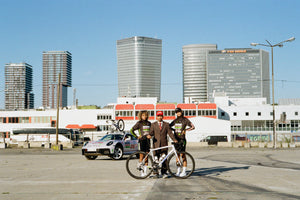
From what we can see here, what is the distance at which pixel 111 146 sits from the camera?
1617 centimetres

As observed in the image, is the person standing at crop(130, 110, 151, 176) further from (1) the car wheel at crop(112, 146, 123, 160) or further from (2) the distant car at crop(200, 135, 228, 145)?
(2) the distant car at crop(200, 135, 228, 145)

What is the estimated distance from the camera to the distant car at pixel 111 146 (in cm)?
1606

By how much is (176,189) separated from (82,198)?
2111 millimetres

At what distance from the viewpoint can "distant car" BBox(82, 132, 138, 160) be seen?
16062mm

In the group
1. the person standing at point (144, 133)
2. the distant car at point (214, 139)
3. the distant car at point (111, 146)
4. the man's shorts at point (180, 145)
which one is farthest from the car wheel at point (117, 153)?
the distant car at point (214, 139)

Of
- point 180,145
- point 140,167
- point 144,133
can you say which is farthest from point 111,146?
point 180,145

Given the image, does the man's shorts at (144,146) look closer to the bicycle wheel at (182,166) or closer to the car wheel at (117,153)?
the bicycle wheel at (182,166)

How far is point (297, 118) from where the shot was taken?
90.8 m

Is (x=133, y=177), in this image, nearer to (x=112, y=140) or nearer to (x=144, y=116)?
(x=144, y=116)

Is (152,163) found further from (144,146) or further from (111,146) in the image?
(111,146)

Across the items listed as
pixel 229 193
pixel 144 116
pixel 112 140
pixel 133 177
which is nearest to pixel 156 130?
pixel 144 116

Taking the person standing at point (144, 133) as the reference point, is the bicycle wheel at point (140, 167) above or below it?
below

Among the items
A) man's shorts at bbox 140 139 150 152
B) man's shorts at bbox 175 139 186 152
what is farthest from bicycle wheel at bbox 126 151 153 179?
man's shorts at bbox 175 139 186 152

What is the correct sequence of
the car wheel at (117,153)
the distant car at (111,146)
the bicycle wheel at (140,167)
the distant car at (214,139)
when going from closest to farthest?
the bicycle wheel at (140,167) < the distant car at (111,146) < the car wheel at (117,153) < the distant car at (214,139)
